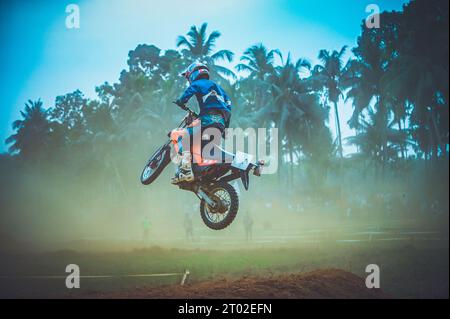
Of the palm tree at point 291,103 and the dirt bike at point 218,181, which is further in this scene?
the palm tree at point 291,103

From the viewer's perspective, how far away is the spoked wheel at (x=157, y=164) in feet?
24.7

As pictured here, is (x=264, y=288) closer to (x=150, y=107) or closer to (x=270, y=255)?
(x=270, y=255)

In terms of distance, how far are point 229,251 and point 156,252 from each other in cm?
394

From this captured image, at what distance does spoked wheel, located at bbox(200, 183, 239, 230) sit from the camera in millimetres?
6551

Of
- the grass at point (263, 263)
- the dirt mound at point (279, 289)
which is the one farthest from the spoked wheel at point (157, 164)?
the grass at point (263, 263)

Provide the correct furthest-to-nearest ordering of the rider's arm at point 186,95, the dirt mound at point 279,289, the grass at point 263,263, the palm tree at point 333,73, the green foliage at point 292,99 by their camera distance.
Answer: the palm tree at point 333,73
the green foliage at point 292,99
the grass at point 263,263
the dirt mound at point 279,289
the rider's arm at point 186,95

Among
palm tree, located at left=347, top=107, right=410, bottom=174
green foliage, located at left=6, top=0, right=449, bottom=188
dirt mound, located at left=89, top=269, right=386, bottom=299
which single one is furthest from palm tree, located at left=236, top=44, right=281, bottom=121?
dirt mound, located at left=89, top=269, right=386, bottom=299

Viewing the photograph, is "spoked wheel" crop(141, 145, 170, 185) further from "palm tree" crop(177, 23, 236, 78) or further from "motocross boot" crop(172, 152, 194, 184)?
"palm tree" crop(177, 23, 236, 78)

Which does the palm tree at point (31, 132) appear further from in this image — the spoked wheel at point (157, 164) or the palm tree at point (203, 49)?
the spoked wheel at point (157, 164)

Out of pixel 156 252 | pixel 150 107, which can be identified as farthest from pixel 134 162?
pixel 156 252

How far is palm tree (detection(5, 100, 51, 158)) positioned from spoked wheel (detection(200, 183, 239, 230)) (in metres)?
49.1

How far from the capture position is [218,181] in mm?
6859

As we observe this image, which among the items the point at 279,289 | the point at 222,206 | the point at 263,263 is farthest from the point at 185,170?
the point at 263,263

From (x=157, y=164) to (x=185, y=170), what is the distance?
102cm
